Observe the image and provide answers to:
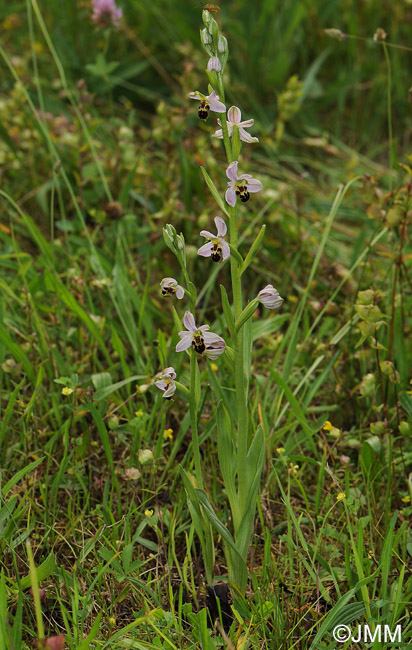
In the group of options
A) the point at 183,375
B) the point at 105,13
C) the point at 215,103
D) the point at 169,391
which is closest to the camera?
the point at 215,103

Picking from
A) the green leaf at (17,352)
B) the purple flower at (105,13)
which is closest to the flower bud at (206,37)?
the green leaf at (17,352)

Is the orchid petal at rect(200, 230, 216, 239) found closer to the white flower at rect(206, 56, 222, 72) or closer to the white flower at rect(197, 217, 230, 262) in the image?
the white flower at rect(197, 217, 230, 262)

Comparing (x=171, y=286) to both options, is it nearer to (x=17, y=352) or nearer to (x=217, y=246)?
(x=217, y=246)

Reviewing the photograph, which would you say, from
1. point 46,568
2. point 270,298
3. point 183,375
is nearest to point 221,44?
point 270,298

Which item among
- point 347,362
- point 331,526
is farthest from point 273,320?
point 331,526

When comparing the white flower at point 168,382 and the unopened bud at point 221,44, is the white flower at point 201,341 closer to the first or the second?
the white flower at point 168,382

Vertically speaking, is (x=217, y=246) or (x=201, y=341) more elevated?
(x=217, y=246)

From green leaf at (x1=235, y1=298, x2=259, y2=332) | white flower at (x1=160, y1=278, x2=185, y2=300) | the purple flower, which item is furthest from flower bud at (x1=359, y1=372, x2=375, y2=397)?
the purple flower
